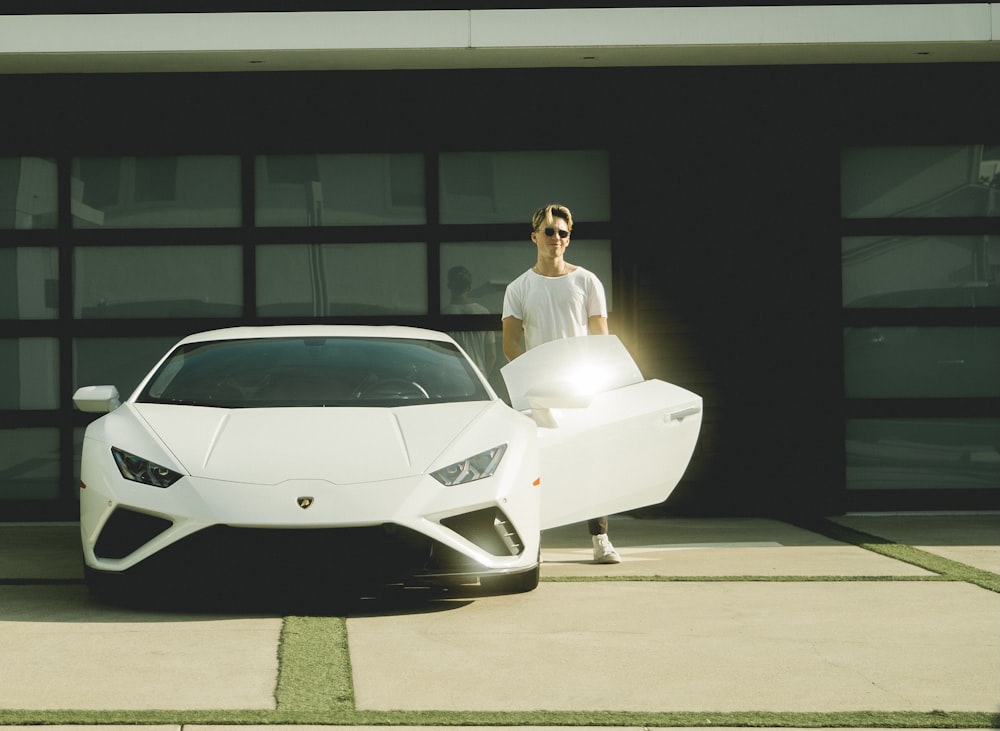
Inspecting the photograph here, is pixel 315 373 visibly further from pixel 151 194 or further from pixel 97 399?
pixel 151 194

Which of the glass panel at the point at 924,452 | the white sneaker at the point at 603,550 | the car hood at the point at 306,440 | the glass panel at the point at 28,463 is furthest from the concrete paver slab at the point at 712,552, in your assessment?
the glass panel at the point at 28,463

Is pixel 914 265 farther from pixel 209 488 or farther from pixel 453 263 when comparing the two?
pixel 209 488

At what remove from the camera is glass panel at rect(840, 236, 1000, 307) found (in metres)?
9.51

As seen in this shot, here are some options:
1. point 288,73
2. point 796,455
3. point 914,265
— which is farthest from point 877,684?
point 288,73

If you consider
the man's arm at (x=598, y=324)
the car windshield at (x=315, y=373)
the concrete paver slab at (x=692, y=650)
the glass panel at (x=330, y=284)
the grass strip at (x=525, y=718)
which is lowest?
the concrete paver slab at (x=692, y=650)

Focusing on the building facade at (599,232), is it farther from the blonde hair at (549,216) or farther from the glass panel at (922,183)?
the blonde hair at (549,216)

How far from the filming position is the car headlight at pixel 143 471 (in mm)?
5176

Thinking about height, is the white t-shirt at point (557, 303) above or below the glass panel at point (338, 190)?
below

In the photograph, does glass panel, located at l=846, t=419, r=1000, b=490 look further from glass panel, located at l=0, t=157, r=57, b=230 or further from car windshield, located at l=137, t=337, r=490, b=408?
glass panel, located at l=0, t=157, r=57, b=230

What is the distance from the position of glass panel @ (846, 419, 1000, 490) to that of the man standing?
3.15 meters

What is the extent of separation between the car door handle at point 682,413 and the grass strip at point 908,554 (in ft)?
4.44

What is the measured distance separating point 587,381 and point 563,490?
65 centimetres

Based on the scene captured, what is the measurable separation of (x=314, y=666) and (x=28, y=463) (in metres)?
5.52

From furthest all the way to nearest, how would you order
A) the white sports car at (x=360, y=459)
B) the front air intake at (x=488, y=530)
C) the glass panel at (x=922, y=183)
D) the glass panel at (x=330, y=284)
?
1. the glass panel at (x=922, y=183)
2. the glass panel at (x=330, y=284)
3. the front air intake at (x=488, y=530)
4. the white sports car at (x=360, y=459)
